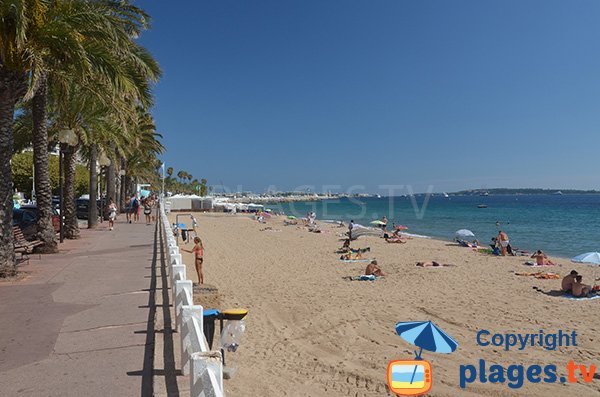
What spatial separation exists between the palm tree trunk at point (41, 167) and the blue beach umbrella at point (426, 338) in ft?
34.5

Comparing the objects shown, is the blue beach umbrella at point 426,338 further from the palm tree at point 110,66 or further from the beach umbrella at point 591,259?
the beach umbrella at point 591,259

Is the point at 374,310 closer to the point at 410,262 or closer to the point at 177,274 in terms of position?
the point at 177,274

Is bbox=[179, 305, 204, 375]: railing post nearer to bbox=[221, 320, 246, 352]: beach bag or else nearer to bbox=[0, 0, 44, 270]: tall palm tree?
bbox=[221, 320, 246, 352]: beach bag

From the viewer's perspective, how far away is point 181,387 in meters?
3.99

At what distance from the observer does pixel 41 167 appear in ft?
39.3

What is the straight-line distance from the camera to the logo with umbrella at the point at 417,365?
5.48 m

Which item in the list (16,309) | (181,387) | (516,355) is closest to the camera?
(181,387)

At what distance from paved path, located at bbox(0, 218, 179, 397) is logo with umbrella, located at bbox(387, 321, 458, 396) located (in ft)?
9.64

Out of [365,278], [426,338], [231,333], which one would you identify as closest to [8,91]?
[231,333]

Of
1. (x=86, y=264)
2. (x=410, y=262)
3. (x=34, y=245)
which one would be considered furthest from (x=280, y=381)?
(x=410, y=262)

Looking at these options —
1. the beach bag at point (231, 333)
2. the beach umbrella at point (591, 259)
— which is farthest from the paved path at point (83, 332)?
the beach umbrella at point (591, 259)

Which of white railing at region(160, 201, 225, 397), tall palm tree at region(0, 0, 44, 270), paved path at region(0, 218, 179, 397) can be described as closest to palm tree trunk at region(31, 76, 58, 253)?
paved path at region(0, 218, 179, 397)

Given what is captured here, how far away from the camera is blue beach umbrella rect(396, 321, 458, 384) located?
226 inches

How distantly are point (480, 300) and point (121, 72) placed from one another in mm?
10919
